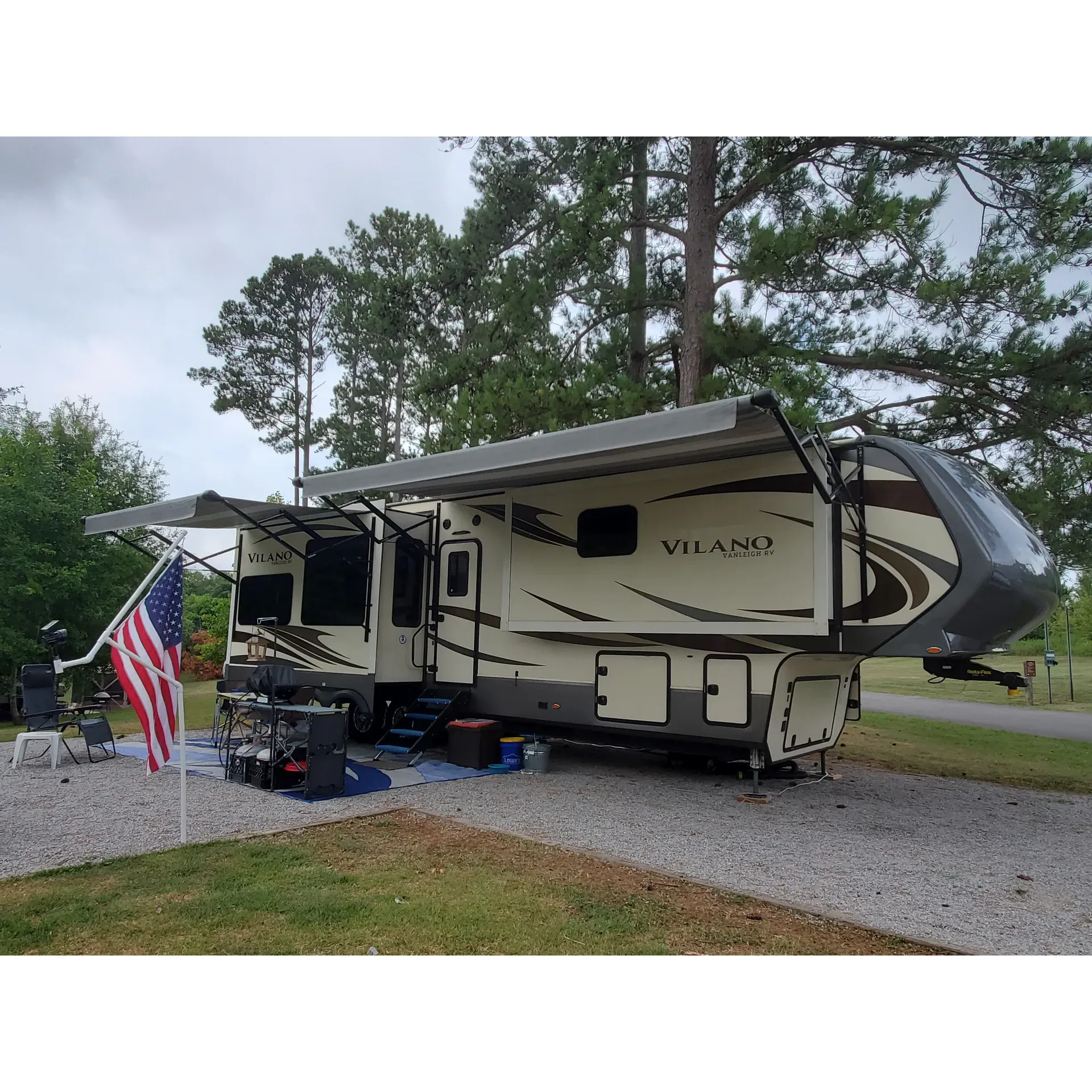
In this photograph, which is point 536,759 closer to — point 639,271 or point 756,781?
point 756,781

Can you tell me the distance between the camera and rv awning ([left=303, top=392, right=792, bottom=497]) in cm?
520

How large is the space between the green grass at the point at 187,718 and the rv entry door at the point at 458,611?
10.4ft

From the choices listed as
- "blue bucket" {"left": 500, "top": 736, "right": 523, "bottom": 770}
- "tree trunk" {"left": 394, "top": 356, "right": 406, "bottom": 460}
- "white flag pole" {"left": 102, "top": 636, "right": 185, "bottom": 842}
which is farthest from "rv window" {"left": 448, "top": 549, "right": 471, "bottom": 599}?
"tree trunk" {"left": 394, "top": 356, "right": 406, "bottom": 460}

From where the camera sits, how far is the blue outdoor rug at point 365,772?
6.88 m

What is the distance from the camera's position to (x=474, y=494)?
27.7 ft

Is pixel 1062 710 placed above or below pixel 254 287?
below

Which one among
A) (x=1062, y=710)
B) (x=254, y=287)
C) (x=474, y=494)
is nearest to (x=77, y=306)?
(x=254, y=287)

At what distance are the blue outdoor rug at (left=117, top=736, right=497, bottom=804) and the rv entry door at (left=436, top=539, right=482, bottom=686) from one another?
3.00 ft

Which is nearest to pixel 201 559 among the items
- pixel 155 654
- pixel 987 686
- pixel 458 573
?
pixel 458 573

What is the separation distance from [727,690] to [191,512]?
17.0 feet

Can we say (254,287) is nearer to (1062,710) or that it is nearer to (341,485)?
(341,485)

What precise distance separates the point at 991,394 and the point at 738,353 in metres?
2.86

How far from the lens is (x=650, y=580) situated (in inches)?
274

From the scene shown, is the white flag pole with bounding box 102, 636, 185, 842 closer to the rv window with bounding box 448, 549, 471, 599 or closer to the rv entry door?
the rv entry door
